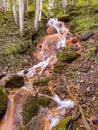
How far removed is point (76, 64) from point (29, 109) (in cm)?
336

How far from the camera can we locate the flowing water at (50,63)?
6349 mm

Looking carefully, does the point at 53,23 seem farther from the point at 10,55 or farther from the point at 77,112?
the point at 77,112

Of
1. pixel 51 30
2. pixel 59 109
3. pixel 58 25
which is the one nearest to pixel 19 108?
pixel 59 109

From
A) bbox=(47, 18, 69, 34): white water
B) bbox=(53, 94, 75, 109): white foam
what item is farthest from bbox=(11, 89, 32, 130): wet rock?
bbox=(47, 18, 69, 34): white water

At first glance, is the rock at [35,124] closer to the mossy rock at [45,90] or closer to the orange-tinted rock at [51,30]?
the mossy rock at [45,90]

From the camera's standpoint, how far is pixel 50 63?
33.8ft

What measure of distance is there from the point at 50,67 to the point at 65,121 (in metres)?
4.58

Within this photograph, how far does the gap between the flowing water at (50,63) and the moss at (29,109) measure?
17.9 inches

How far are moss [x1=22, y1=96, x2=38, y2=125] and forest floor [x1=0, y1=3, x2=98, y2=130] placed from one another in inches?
52.9

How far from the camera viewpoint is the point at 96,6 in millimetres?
15875

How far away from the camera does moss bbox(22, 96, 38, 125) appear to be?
6297 millimetres

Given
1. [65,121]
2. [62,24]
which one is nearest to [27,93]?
[65,121]

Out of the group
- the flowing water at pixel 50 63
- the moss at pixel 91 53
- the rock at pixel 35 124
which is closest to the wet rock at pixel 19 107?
the flowing water at pixel 50 63

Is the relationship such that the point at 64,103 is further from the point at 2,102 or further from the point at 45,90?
the point at 2,102
